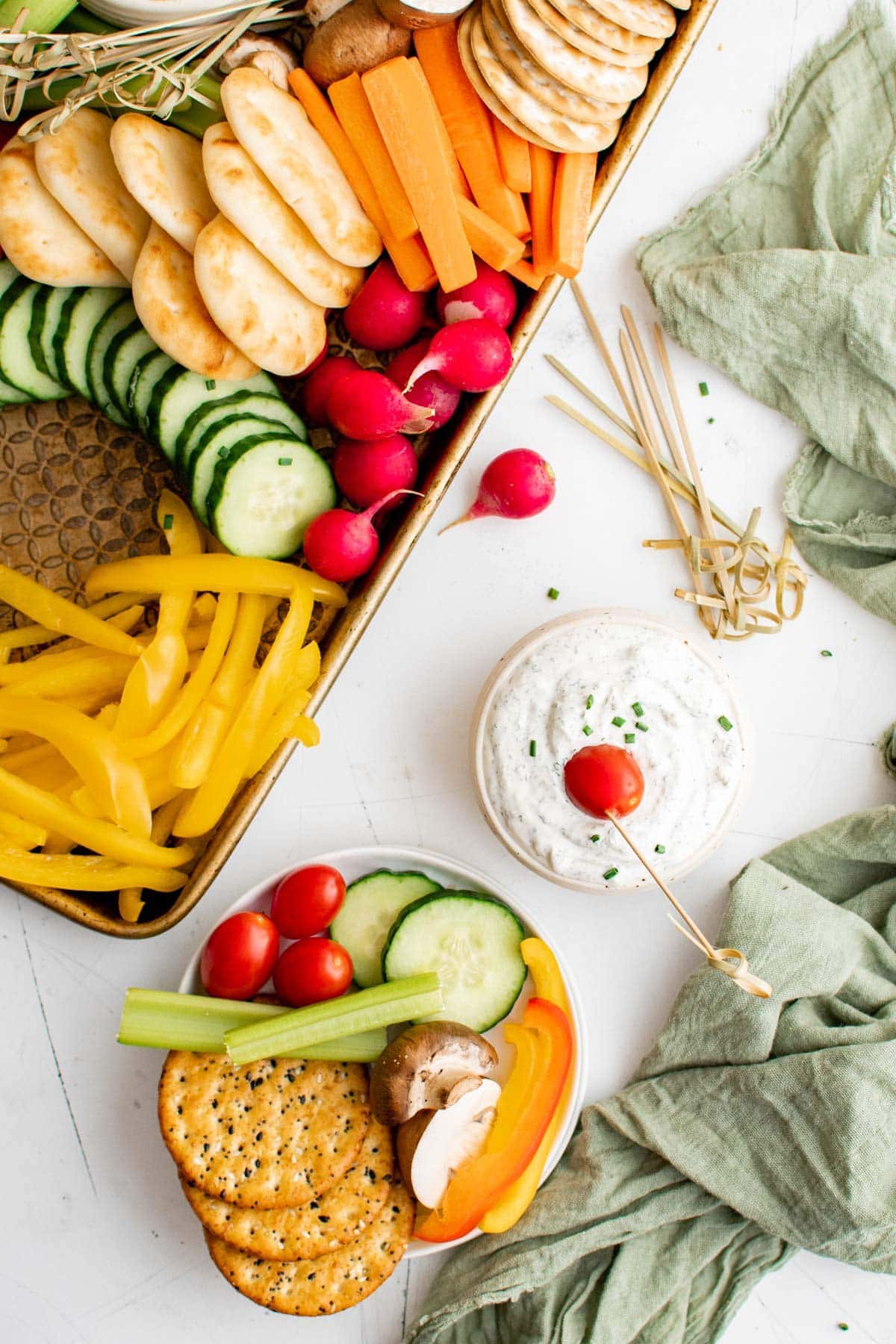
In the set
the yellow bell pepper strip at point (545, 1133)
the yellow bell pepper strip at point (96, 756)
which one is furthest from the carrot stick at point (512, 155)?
the yellow bell pepper strip at point (545, 1133)

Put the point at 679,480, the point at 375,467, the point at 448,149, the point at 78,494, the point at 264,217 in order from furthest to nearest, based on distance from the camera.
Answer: the point at 679,480 < the point at 78,494 < the point at 375,467 < the point at 448,149 < the point at 264,217

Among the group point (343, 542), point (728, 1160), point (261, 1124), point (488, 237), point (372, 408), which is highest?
point (488, 237)

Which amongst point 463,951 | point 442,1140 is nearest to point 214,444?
point 463,951

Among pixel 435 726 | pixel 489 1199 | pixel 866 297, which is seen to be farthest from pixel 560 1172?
pixel 866 297

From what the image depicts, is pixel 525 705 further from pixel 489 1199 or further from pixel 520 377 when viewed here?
pixel 489 1199

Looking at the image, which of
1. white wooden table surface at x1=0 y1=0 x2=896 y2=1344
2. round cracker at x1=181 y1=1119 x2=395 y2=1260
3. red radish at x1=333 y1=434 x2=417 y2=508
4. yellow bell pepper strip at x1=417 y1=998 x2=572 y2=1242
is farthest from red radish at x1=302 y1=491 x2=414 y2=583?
round cracker at x1=181 y1=1119 x2=395 y2=1260

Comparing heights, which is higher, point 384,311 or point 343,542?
point 384,311

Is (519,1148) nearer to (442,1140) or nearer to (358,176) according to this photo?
(442,1140)
